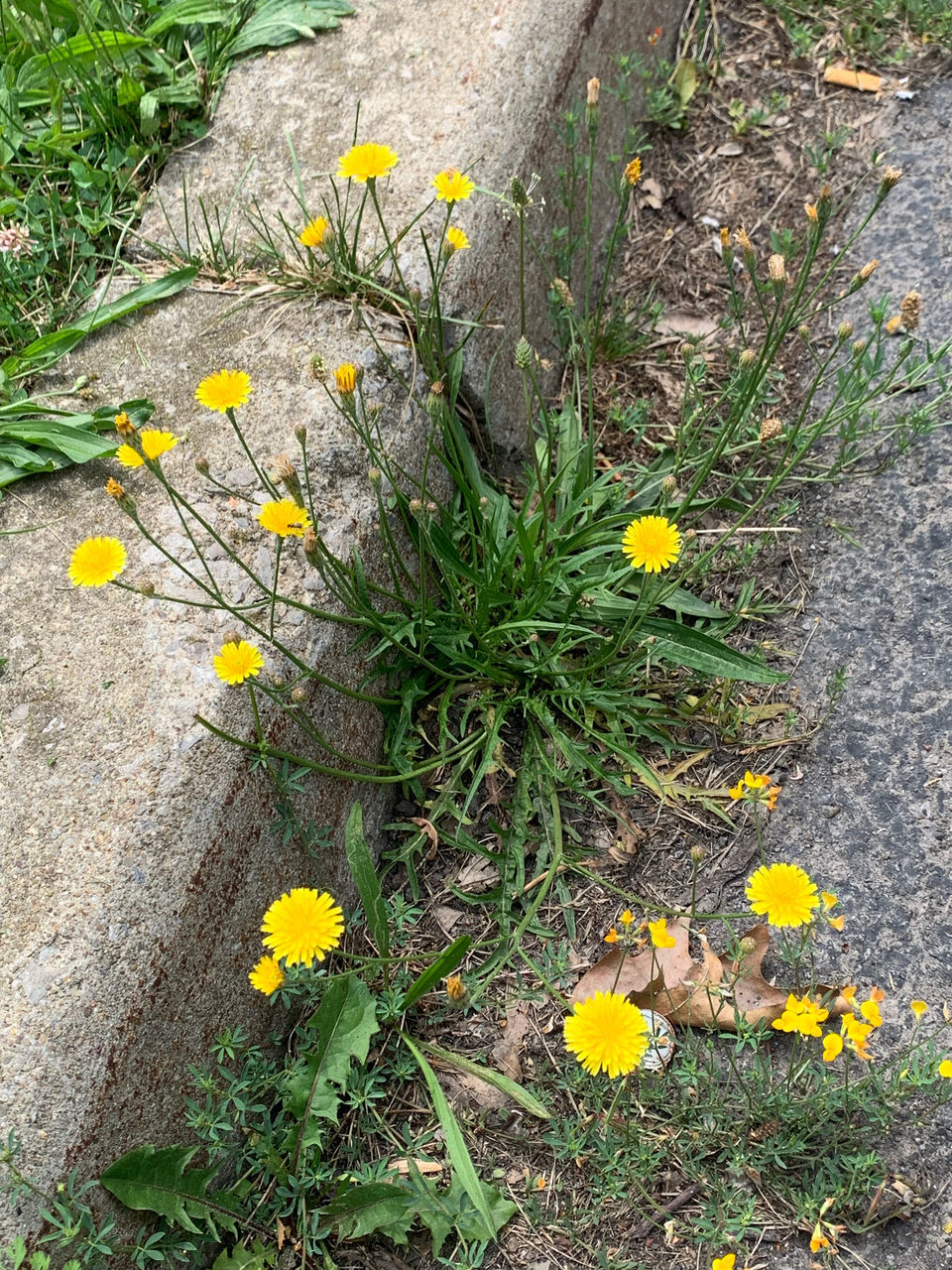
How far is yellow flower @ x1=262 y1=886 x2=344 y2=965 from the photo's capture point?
1672 mm

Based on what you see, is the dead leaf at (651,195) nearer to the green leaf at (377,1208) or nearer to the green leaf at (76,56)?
the green leaf at (76,56)

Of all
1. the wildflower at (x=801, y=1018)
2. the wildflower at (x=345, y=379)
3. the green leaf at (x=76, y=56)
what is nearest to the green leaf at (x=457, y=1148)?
the wildflower at (x=801, y=1018)

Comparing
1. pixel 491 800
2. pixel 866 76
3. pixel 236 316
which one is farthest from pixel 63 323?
pixel 866 76

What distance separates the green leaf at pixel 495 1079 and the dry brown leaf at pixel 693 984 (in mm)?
215

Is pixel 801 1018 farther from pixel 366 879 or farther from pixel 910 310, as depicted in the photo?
pixel 910 310

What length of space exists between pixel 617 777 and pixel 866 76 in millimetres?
2703

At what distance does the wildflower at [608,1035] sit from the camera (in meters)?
1.57

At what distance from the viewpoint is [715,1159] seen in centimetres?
186

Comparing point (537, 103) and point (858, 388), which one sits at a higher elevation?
point (537, 103)

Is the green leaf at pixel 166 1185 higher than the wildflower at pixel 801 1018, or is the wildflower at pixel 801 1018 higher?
the green leaf at pixel 166 1185

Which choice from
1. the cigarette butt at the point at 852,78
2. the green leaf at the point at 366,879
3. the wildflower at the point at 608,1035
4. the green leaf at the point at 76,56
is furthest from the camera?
the cigarette butt at the point at 852,78

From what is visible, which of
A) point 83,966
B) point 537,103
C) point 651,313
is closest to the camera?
point 83,966

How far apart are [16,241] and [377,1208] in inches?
90.7

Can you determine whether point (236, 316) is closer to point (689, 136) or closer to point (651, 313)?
point (651, 313)
